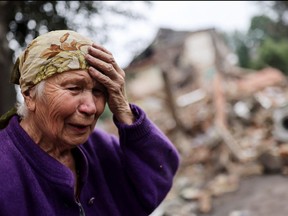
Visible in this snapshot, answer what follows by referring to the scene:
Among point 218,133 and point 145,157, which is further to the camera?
point 218,133

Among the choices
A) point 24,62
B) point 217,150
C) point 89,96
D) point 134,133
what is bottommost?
point 217,150

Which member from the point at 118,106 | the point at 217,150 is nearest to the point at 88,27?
the point at 118,106

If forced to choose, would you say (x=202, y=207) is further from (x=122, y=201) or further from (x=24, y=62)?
(x=24, y=62)

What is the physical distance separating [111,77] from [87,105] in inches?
7.1

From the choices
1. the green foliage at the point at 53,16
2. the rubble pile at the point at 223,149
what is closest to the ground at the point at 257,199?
the rubble pile at the point at 223,149

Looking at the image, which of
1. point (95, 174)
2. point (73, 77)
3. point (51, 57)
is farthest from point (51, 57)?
point (95, 174)

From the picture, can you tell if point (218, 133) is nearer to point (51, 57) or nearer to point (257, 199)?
point (257, 199)

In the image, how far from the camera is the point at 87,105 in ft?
5.10

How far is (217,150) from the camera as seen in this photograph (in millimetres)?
8477

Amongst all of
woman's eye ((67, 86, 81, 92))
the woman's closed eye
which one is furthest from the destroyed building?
woman's eye ((67, 86, 81, 92))

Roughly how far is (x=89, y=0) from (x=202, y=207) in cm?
376

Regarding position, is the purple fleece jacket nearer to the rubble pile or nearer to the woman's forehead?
the woman's forehead

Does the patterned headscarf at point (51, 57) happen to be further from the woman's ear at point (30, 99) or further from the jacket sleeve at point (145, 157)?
the jacket sleeve at point (145, 157)

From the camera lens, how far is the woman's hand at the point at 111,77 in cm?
158
